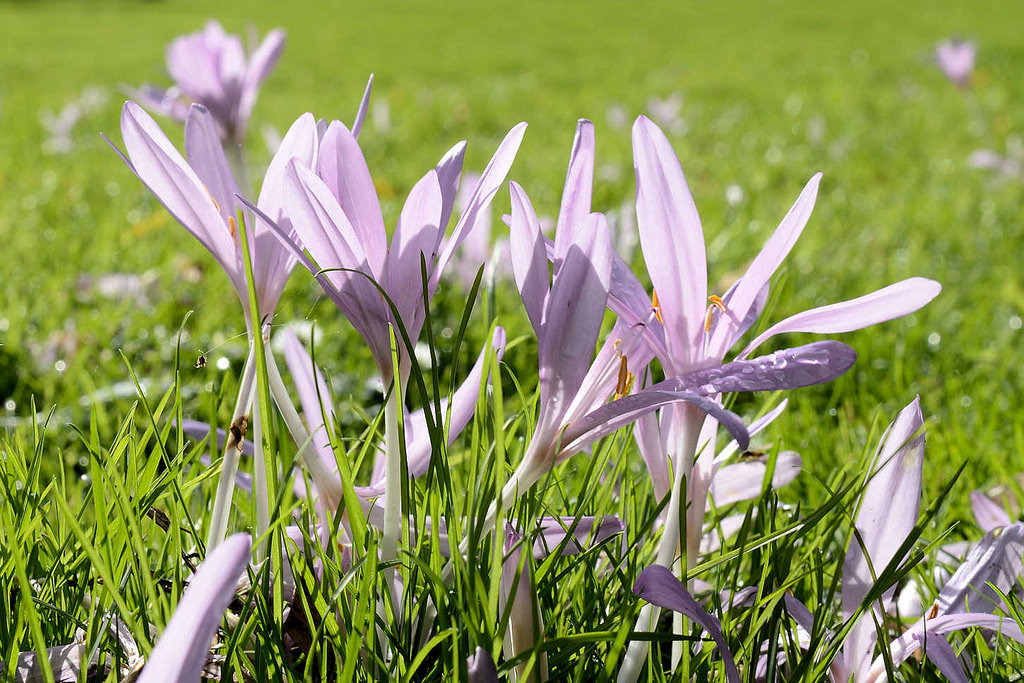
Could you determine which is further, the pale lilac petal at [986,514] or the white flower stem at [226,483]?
the pale lilac petal at [986,514]

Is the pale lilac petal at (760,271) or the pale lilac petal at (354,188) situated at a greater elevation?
the pale lilac petal at (354,188)

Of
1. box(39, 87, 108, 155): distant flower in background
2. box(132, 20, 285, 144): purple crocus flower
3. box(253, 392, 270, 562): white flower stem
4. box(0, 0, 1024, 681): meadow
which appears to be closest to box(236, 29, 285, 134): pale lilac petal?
box(132, 20, 285, 144): purple crocus flower

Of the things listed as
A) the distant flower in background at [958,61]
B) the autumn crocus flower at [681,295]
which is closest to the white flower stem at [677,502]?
the autumn crocus flower at [681,295]

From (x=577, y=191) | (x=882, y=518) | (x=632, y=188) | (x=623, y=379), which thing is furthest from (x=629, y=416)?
(x=632, y=188)

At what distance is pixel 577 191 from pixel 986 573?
55 centimetres

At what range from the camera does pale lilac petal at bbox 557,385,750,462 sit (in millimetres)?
520

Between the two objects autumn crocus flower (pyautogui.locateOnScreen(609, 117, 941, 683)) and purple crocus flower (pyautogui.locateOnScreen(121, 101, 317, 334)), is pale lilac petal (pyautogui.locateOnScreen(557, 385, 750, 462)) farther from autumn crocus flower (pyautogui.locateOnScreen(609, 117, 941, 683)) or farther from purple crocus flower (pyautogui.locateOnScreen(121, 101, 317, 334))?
purple crocus flower (pyautogui.locateOnScreen(121, 101, 317, 334))

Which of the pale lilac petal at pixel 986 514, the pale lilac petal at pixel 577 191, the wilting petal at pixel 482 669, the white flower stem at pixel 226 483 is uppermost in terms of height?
the pale lilac petal at pixel 577 191

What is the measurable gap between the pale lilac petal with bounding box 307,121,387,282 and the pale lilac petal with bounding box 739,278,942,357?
27 centimetres

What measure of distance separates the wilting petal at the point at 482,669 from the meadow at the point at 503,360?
0.07 ft

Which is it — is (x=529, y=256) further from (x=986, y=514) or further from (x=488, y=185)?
(x=986, y=514)

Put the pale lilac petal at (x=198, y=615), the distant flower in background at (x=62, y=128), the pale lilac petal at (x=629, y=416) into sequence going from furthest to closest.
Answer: the distant flower in background at (x=62, y=128) < the pale lilac petal at (x=629, y=416) < the pale lilac petal at (x=198, y=615)

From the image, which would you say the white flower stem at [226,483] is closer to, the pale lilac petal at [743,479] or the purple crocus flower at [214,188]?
the purple crocus flower at [214,188]

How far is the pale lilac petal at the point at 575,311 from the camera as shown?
0.58 metres
